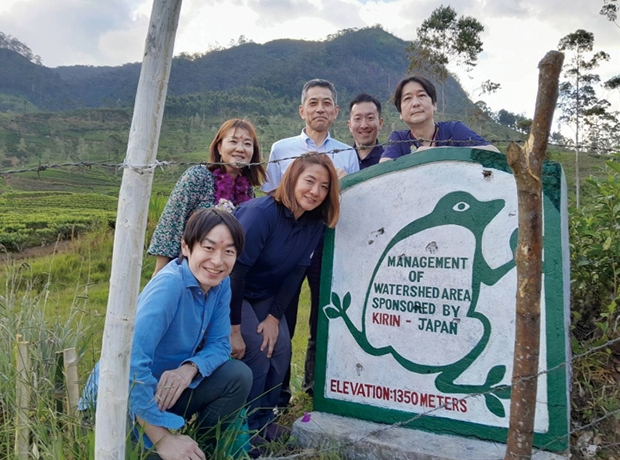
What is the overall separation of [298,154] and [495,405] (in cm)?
170

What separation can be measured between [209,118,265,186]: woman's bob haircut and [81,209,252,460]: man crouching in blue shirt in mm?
855

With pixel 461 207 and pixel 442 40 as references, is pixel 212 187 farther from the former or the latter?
pixel 442 40

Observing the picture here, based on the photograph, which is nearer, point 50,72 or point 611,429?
point 611,429

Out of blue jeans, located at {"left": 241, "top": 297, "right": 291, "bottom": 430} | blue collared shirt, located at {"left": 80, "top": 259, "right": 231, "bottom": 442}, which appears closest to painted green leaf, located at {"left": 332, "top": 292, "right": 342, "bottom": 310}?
blue jeans, located at {"left": 241, "top": 297, "right": 291, "bottom": 430}

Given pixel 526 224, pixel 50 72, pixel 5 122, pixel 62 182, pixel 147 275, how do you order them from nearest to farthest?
1. pixel 526 224
2. pixel 147 275
3. pixel 62 182
4. pixel 5 122
5. pixel 50 72

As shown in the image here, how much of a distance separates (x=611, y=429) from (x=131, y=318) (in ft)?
6.87

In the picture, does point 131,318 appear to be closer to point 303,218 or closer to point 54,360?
point 54,360

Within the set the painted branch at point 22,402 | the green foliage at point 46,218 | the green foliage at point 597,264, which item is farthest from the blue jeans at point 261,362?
the green foliage at point 46,218

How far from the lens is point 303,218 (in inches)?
105

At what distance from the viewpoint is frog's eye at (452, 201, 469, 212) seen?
254cm

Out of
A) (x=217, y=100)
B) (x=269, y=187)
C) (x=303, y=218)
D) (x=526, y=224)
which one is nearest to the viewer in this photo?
(x=526, y=224)

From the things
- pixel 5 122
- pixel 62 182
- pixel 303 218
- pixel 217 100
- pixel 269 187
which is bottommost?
pixel 303 218

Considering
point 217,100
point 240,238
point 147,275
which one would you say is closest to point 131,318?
point 240,238

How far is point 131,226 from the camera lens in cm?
152
